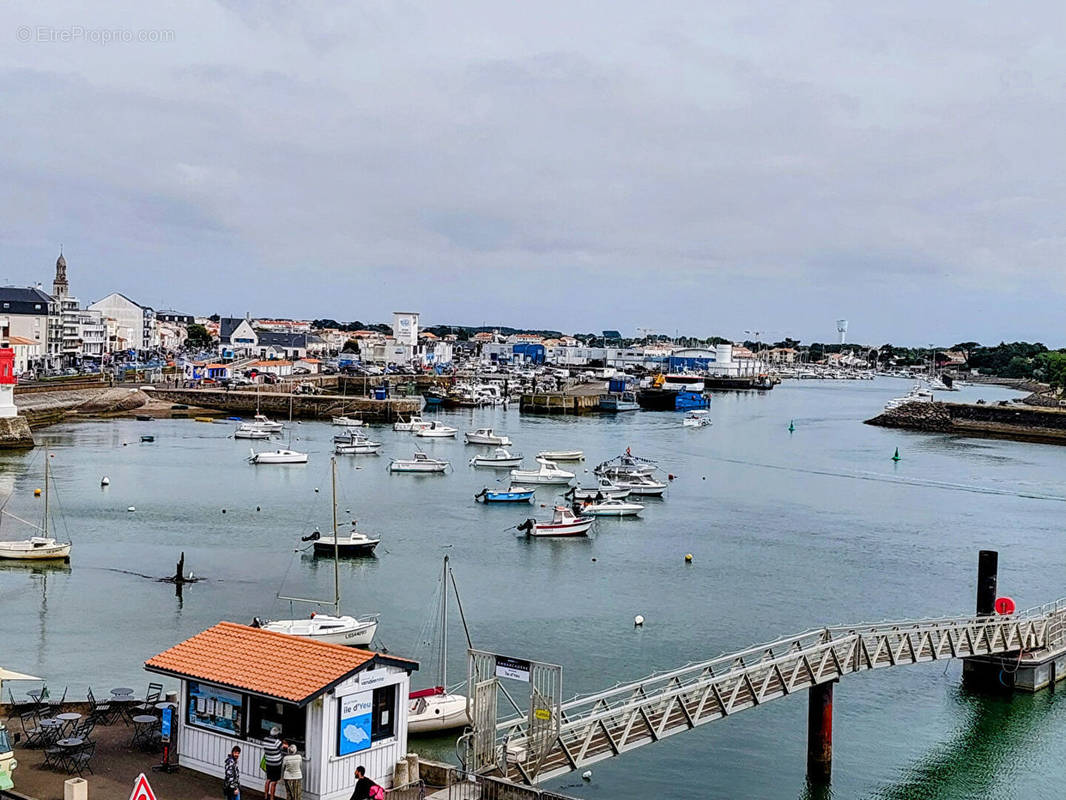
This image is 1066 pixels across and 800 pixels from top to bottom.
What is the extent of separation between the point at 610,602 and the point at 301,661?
62.7 feet

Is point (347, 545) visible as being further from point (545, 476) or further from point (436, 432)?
point (436, 432)

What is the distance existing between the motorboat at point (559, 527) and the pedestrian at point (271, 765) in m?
28.6

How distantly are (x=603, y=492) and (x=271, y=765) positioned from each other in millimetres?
38980

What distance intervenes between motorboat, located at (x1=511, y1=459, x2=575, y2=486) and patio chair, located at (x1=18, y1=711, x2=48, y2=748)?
4062cm

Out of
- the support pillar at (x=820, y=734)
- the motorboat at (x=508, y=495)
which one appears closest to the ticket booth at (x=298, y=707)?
the support pillar at (x=820, y=734)

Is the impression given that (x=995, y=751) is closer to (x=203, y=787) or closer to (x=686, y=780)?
(x=686, y=780)

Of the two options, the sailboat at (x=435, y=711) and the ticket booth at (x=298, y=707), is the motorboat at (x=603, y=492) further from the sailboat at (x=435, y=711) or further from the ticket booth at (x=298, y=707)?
the ticket booth at (x=298, y=707)

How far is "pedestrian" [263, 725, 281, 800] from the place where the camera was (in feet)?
36.3

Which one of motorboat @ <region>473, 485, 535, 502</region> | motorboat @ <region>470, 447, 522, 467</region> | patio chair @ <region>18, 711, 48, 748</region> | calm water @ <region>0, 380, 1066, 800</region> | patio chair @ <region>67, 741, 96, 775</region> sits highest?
patio chair @ <region>67, 741, 96, 775</region>

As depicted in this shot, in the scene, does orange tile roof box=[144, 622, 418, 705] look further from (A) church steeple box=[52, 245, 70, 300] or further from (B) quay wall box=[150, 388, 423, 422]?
(A) church steeple box=[52, 245, 70, 300]

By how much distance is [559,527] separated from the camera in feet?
132

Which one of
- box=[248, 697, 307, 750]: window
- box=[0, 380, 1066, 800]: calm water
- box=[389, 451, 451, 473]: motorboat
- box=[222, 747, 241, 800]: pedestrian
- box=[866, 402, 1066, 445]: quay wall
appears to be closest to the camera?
box=[222, 747, 241, 800]: pedestrian

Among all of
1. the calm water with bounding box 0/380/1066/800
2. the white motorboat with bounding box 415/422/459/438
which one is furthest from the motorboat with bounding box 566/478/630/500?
the white motorboat with bounding box 415/422/459/438

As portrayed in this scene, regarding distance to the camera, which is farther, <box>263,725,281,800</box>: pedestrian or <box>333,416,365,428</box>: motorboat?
<box>333,416,365,428</box>: motorboat
